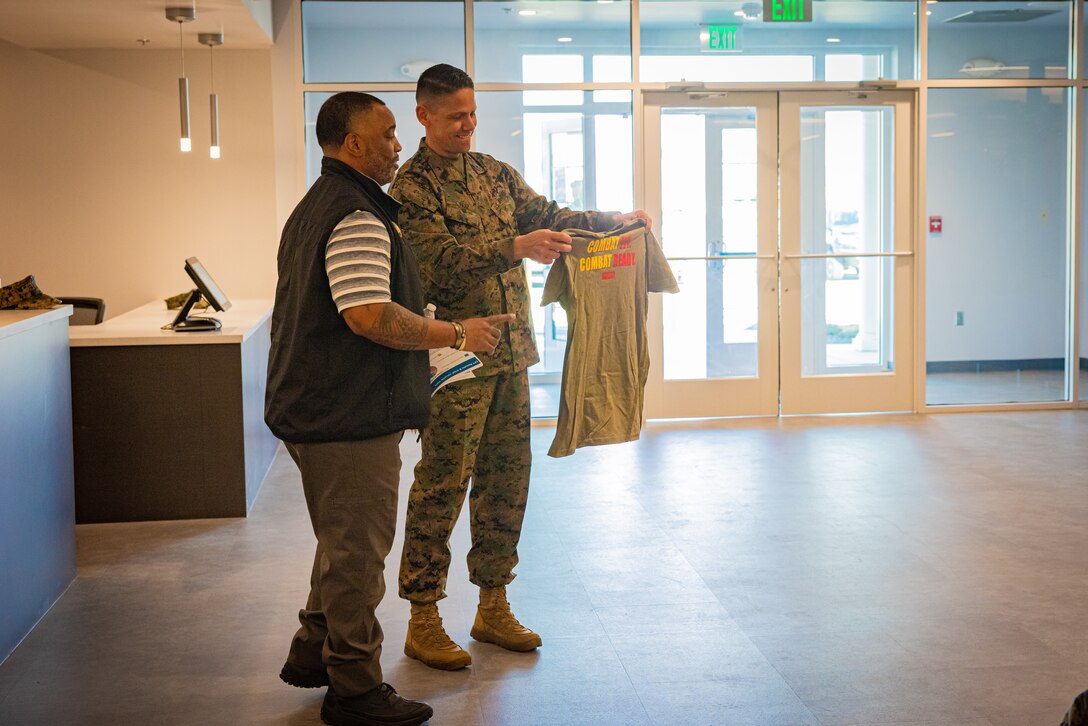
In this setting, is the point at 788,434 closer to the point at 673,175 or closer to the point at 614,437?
the point at 673,175

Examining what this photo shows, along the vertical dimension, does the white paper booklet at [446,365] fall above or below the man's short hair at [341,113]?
below

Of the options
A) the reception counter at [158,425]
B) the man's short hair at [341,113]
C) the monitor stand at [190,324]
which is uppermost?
the man's short hair at [341,113]

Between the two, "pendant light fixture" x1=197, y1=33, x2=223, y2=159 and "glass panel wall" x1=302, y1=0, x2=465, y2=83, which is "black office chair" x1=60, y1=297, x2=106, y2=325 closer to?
"pendant light fixture" x1=197, y1=33, x2=223, y2=159

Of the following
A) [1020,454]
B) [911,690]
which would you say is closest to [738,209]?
[1020,454]

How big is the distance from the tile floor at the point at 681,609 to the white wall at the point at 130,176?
243cm

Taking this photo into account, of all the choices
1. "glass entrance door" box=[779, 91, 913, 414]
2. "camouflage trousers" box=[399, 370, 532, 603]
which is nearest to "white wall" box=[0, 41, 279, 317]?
"glass entrance door" box=[779, 91, 913, 414]

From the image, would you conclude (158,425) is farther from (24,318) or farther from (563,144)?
(563,144)

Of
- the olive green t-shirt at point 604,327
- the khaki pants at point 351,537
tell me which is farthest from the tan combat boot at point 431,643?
the olive green t-shirt at point 604,327

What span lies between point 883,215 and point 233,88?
464cm

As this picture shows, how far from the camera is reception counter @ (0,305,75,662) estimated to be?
140 inches

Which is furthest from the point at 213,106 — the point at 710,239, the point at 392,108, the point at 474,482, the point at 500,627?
the point at 500,627

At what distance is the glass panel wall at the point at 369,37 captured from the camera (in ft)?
26.2

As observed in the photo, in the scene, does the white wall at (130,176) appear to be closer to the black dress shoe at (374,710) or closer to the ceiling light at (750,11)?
the ceiling light at (750,11)

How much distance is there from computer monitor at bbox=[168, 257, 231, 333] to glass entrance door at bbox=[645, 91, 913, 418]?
3.32 meters
